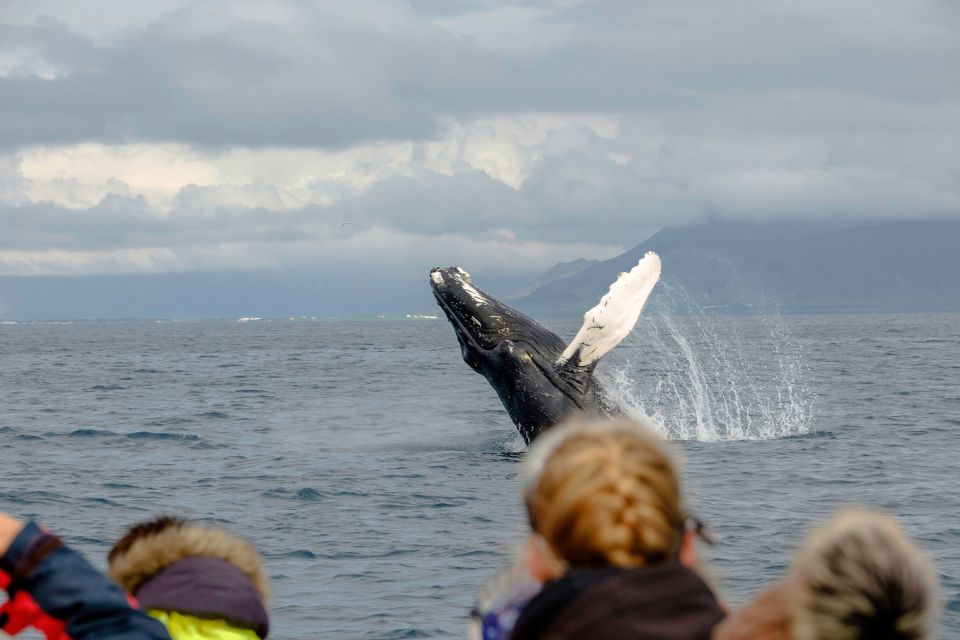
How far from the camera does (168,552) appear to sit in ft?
9.16

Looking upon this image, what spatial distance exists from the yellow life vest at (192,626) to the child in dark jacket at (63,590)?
421 mm

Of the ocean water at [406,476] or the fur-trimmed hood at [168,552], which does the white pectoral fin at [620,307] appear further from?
the fur-trimmed hood at [168,552]

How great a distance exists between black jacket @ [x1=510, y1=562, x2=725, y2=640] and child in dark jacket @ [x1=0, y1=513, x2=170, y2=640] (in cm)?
67

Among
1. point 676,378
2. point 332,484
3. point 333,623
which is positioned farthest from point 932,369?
point 333,623

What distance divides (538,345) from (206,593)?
8940 millimetres

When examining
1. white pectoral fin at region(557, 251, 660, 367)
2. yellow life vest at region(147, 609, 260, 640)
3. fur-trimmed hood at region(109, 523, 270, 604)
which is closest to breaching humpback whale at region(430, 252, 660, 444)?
white pectoral fin at region(557, 251, 660, 367)

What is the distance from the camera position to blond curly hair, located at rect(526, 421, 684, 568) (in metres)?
2.13

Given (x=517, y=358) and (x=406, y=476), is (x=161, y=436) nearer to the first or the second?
(x=406, y=476)

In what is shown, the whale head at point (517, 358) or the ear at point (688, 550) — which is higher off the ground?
the ear at point (688, 550)

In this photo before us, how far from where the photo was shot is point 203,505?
39.7ft

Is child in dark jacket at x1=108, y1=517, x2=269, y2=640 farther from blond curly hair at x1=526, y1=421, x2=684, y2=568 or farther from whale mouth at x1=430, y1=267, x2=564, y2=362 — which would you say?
whale mouth at x1=430, y1=267, x2=564, y2=362

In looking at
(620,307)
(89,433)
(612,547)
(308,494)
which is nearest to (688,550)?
(612,547)

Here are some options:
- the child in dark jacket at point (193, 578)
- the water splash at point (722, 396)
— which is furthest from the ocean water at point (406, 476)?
the child in dark jacket at point (193, 578)

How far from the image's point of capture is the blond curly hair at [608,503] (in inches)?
83.7
